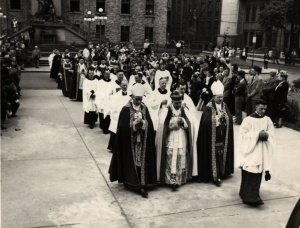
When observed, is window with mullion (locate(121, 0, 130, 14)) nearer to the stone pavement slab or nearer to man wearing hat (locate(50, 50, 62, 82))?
man wearing hat (locate(50, 50, 62, 82))

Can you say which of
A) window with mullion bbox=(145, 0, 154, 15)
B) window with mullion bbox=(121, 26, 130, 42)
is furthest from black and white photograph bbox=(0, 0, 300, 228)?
window with mullion bbox=(145, 0, 154, 15)

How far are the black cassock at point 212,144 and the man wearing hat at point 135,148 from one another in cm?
102

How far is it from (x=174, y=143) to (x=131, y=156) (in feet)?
2.67

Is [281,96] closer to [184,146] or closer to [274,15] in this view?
[184,146]

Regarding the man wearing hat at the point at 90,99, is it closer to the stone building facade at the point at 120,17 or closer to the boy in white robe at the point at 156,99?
the boy in white robe at the point at 156,99

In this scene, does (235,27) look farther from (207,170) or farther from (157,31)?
(207,170)

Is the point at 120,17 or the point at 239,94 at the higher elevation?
the point at 120,17

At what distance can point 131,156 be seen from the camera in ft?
23.1

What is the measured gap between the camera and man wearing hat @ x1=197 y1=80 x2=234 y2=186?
759cm

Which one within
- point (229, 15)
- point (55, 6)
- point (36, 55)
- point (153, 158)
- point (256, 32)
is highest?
point (229, 15)

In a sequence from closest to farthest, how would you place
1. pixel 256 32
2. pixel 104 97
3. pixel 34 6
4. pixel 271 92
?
pixel 104 97 < pixel 271 92 < pixel 34 6 < pixel 256 32

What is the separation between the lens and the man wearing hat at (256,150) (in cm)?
652

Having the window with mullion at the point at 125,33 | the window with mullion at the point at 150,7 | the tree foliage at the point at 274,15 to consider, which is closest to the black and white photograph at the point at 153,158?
the tree foliage at the point at 274,15

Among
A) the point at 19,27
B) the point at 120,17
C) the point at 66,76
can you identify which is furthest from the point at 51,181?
the point at 120,17
